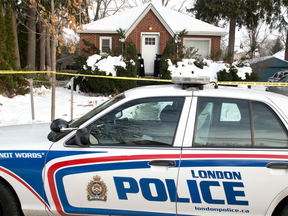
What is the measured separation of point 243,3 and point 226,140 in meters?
22.0

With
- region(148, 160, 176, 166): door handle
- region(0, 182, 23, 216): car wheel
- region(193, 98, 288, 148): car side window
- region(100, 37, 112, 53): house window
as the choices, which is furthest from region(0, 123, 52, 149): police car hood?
region(100, 37, 112, 53): house window

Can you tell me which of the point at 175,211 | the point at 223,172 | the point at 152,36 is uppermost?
the point at 152,36

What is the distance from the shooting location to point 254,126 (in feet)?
8.31

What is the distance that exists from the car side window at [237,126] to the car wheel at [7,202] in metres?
1.88

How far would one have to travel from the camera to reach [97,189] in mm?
2516

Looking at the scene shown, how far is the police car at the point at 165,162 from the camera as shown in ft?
7.85

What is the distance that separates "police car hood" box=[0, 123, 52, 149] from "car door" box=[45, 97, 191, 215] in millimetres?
296

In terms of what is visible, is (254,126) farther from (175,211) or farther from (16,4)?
(16,4)

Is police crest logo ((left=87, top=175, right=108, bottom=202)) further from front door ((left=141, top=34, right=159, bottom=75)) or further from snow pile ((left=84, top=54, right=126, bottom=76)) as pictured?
front door ((left=141, top=34, right=159, bottom=75))

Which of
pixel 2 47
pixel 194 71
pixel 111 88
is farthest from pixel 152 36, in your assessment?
pixel 2 47

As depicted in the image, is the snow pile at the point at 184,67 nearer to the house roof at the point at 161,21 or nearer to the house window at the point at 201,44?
the house window at the point at 201,44

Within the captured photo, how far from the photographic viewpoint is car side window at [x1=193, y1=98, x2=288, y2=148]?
2490 millimetres

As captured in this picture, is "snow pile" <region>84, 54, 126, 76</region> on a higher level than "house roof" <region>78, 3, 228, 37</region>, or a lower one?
lower

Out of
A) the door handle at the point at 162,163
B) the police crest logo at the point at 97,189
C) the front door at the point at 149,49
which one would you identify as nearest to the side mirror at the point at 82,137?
the police crest logo at the point at 97,189
